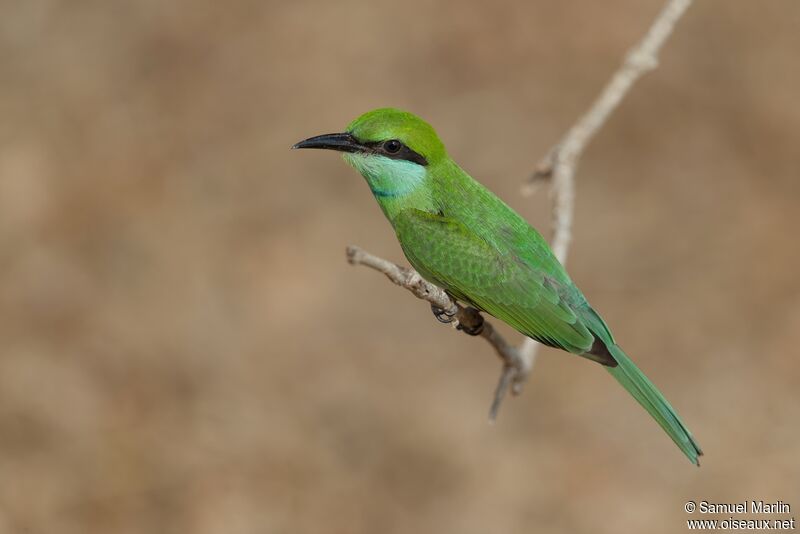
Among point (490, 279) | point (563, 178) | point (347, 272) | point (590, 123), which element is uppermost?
point (347, 272)

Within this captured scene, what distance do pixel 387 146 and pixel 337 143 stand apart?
0.62 ft

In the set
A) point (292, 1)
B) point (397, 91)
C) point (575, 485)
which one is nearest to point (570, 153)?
point (575, 485)

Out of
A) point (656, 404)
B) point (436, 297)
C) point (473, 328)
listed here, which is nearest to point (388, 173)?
point (473, 328)

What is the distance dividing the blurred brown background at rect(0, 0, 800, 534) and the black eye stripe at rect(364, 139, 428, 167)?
3.12 m

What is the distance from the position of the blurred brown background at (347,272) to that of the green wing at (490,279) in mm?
2887

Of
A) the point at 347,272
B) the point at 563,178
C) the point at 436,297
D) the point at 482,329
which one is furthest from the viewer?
the point at 347,272

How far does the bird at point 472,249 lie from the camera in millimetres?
3807

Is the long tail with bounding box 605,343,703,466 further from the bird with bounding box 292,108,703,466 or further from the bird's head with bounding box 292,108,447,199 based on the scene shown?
the bird's head with bounding box 292,108,447,199

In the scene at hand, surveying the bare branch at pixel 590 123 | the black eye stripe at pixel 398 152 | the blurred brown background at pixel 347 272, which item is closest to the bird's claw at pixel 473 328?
the bare branch at pixel 590 123

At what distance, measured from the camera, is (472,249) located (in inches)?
151

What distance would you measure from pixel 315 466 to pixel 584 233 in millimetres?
2679

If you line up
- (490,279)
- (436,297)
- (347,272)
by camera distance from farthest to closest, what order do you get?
(347,272), (490,279), (436,297)

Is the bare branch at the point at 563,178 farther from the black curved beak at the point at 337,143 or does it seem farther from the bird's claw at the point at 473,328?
the black curved beak at the point at 337,143

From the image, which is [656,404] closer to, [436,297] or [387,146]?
[436,297]
